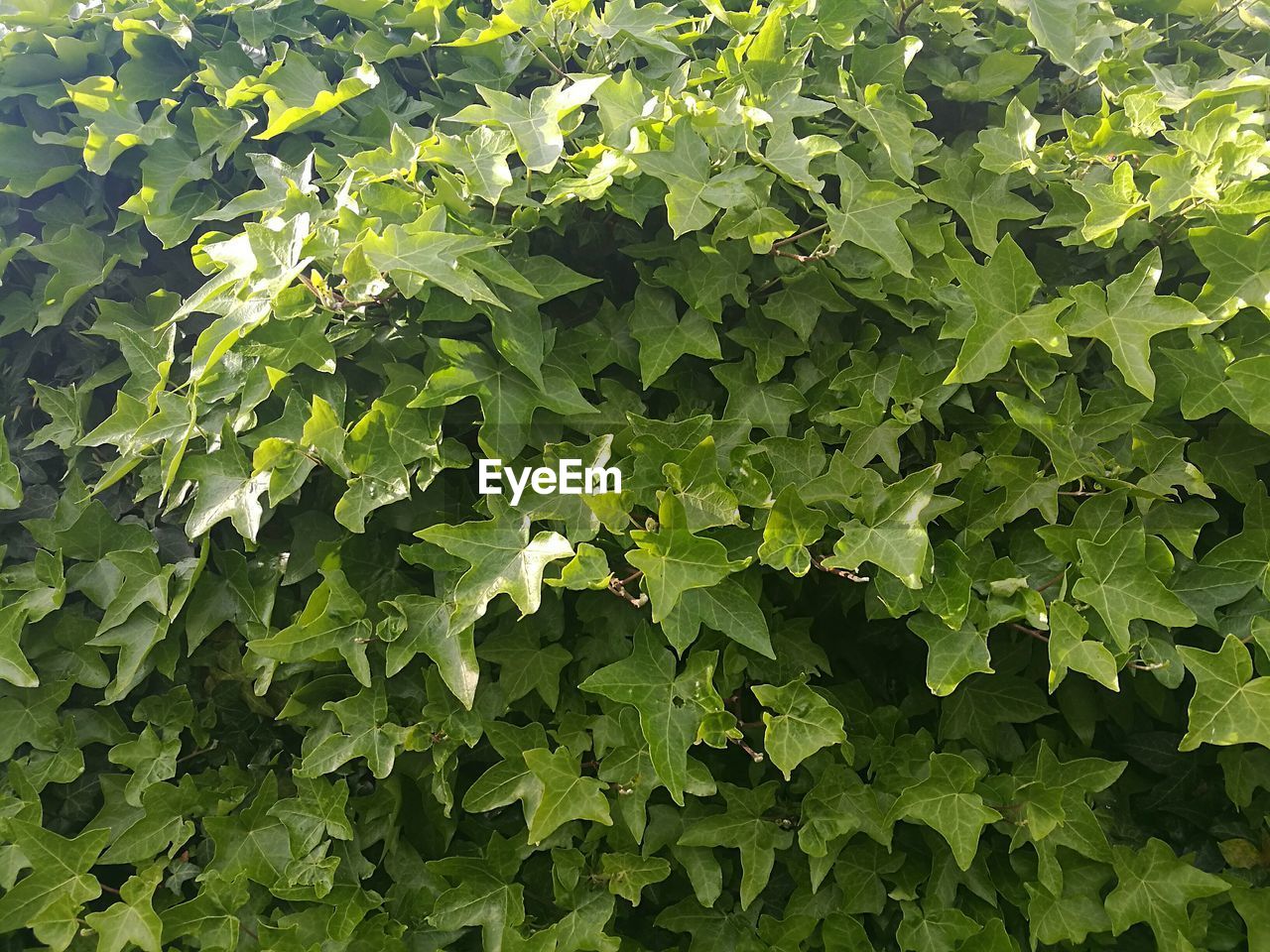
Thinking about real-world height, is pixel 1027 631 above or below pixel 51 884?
above

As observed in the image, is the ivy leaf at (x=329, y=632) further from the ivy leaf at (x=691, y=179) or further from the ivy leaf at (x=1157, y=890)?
the ivy leaf at (x=1157, y=890)

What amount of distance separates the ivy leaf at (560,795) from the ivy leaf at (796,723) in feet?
0.93

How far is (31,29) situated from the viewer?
5.76 feet

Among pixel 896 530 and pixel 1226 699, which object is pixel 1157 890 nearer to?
pixel 1226 699

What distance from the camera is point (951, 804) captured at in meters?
1.32

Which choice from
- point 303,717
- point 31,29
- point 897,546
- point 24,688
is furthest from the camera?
point 31,29

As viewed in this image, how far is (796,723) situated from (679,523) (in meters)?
0.36

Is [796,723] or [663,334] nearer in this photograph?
[796,723]

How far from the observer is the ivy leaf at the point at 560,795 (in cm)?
130

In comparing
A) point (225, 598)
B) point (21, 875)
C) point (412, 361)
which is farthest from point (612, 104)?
point (21, 875)

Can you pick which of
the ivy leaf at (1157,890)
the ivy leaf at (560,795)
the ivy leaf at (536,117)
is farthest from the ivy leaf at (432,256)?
the ivy leaf at (1157,890)

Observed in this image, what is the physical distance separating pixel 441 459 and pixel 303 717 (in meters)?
0.54

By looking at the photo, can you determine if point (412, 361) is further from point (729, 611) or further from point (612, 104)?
point (729, 611)

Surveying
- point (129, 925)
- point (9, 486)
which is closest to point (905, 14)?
point (9, 486)
